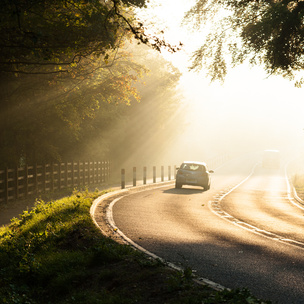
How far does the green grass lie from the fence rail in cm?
856

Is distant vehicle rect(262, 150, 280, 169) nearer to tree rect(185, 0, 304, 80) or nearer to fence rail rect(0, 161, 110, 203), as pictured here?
fence rail rect(0, 161, 110, 203)

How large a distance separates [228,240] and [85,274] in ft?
14.6

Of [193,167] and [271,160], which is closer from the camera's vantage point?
[193,167]

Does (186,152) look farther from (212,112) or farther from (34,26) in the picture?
(212,112)

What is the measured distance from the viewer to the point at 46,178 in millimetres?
23766

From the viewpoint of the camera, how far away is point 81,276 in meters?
7.34

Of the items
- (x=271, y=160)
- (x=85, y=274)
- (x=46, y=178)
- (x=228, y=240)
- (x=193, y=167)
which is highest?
(x=193, y=167)

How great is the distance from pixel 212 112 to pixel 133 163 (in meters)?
140

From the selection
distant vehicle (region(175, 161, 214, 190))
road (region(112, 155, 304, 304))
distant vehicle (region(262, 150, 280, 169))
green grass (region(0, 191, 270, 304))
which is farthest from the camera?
distant vehicle (region(262, 150, 280, 169))

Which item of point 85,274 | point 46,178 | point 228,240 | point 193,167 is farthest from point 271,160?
point 85,274

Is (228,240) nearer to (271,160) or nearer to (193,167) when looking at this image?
(193,167)

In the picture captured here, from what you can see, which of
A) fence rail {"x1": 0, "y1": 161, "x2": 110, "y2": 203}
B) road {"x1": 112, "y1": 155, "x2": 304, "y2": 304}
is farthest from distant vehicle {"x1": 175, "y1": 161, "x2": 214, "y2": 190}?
road {"x1": 112, "y1": 155, "x2": 304, "y2": 304}

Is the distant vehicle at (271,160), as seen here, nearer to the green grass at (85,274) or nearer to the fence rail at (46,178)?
the fence rail at (46,178)

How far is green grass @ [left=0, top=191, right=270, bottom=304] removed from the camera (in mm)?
5988
